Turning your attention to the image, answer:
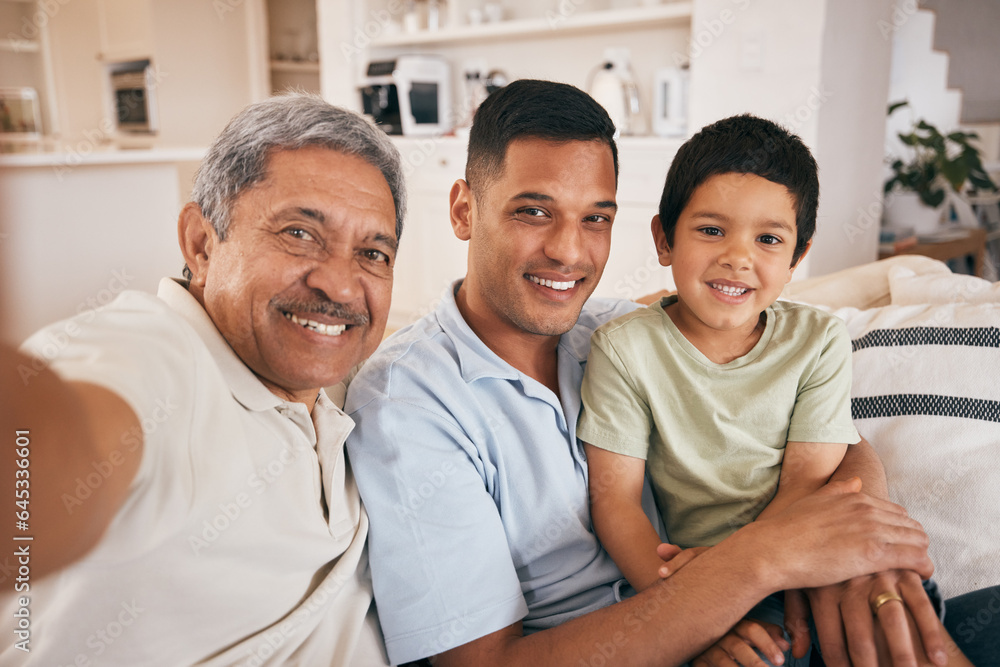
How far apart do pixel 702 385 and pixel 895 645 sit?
43 cm

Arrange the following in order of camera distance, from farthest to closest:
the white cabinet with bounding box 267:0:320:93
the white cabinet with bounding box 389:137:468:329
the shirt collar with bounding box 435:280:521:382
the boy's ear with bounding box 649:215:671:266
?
the white cabinet with bounding box 267:0:320:93, the white cabinet with bounding box 389:137:468:329, the boy's ear with bounding box 649:215:671:266, the shirt collar with bounding box 435:280:521:382

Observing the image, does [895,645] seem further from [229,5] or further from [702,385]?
[229,5]

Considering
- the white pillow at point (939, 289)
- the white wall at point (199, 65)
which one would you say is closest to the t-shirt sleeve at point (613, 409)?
the white pillow at point (939, 289)

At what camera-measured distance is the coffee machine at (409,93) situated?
4375mm

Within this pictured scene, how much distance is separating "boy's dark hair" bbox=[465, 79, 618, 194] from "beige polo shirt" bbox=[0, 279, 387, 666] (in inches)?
21.0

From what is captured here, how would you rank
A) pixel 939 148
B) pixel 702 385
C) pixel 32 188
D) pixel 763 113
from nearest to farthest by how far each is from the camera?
pixel 702 385 → pixel 763 113 → pixel 32 188 → pixel 939 148

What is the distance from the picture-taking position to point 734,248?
1.13 m

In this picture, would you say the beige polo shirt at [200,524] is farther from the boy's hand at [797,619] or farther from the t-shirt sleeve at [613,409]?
the boy's hand at [797,619]

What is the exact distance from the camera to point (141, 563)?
74 cm

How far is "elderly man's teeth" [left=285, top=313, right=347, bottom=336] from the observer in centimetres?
93

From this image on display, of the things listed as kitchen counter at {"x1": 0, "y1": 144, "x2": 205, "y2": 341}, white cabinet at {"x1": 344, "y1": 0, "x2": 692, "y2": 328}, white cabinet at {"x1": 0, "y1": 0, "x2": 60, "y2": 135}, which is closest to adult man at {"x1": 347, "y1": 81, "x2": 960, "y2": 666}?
white cabinet at {"x1": 344, "y1": 0, "x2": 692, "y2": 328}

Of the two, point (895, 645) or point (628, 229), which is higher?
point (628, 229)

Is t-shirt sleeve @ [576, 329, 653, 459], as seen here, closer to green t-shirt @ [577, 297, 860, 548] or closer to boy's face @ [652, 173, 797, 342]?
green t-shirt @ [577, 297, 860, 548]

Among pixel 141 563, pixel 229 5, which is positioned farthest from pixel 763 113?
pixel 229 5
